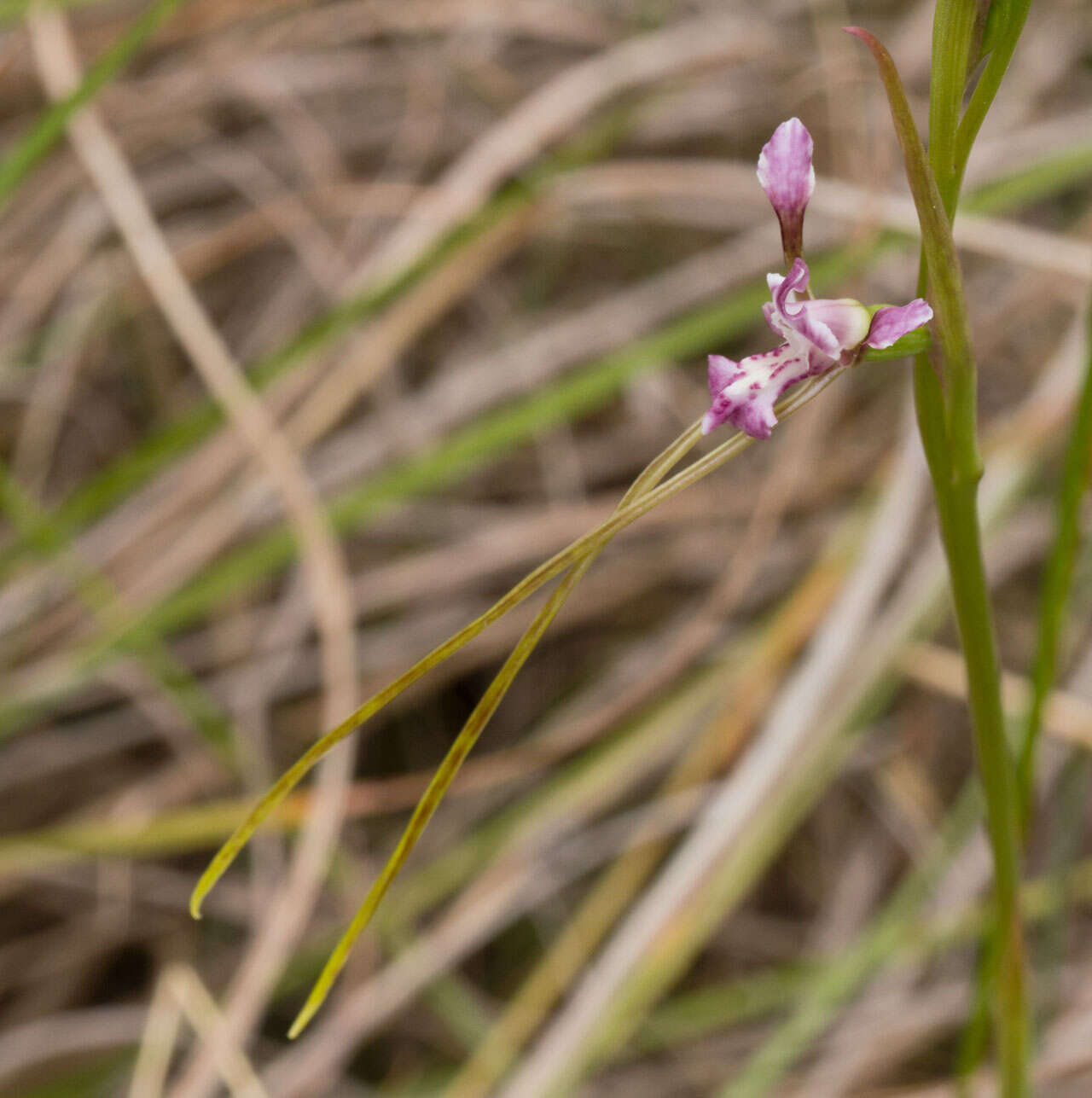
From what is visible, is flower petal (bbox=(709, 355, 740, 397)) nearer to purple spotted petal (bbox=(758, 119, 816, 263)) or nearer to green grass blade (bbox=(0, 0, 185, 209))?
purple spotted petal (bbox=(758, 119, 816, 263))

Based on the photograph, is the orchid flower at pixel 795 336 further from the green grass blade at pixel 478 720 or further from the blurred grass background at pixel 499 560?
the blurred grass background at pixel 499 560

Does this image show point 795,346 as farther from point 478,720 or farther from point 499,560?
point 499,560

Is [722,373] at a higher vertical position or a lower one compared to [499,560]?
lower

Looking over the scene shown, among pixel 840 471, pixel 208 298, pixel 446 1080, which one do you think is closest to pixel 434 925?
pixel 446 1080

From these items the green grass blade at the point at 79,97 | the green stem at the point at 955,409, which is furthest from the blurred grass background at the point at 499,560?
the green stem at the point at 955,409

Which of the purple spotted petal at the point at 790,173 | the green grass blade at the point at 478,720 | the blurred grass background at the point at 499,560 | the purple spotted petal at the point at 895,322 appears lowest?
the green grass blade at the point at 478,720

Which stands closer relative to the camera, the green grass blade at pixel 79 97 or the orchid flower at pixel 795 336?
the orchid flower at pixel 795 336

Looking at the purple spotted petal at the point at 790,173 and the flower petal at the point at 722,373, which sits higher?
the purple spotted petal at the point at 790,173

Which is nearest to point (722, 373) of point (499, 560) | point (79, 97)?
point (79, 97)
